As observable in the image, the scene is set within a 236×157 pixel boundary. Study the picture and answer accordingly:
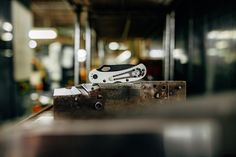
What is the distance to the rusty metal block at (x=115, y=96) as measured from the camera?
2.31 metres

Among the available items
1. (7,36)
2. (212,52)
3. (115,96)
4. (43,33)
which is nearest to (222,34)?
(212,52)

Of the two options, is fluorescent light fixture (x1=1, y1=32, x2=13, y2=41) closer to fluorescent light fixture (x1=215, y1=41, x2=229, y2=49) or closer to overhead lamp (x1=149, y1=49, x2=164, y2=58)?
fluorescent light fixture (x1=215, y1=41, x2=229, y2=49)

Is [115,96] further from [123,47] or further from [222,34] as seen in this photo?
[123,47]

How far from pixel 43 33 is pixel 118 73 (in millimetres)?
10479

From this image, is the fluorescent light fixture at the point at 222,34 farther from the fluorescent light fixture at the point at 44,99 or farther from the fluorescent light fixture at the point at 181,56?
the fluorescent light fixture at the point at 44,99

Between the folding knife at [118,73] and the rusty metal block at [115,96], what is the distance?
15 centimetres

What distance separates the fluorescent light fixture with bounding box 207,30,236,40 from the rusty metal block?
130 centimetres

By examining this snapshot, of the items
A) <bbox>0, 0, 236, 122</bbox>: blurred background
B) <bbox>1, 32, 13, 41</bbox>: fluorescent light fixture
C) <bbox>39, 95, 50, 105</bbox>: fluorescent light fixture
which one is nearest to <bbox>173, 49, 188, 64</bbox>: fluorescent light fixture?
<bbox>0, 0, 236, 122</bbox>: blurred background

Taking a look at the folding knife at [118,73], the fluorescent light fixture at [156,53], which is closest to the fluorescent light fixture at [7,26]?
the folding knife at [118,73]

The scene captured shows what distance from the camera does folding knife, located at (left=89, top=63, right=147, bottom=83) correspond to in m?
2.52

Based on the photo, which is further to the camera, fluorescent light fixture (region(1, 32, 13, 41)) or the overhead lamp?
the overhead lamp

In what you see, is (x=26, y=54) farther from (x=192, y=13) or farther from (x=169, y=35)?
(x=192, y=13)

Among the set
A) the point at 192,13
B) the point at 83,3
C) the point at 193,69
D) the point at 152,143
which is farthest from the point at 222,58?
the point at 152,143

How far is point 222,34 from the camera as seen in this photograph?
3680mm
